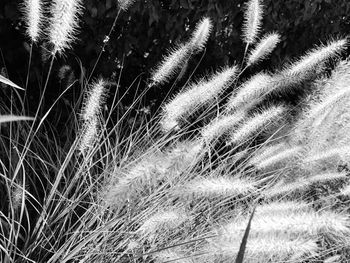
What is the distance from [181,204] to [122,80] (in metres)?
1.28

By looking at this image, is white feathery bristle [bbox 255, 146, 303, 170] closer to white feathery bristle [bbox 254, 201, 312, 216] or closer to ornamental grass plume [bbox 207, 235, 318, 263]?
white feathery bristle [bbox 254, 201, 312, 216]

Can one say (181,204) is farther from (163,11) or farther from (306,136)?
(163,11)

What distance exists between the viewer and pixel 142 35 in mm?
3365

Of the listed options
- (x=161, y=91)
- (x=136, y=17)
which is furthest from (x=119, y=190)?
(x=161, y=91)

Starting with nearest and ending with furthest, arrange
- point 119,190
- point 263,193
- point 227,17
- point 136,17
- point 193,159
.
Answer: point 119,190 → point 263,193 → point 193,159 → point 136,17 → point 227,17

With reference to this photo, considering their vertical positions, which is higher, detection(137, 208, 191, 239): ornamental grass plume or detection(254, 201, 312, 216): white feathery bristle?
detection(254, 201, 312, 216): white feathery bristle

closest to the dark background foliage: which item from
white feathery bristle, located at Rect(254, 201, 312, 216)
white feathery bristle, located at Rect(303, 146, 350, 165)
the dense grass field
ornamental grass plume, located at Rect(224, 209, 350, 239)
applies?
the dense grass field

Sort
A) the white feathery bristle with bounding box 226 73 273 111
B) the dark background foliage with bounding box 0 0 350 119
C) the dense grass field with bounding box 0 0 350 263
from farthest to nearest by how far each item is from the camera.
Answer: the dark background foliage with bounding box 0 0 350 119 → the white feathery bristle with bounding box 226 73 273 111 → the dense grass field with bounding box 0 0 350 263

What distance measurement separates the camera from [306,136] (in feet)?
9.61

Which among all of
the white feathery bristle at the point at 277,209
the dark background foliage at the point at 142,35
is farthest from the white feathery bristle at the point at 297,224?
the dark background foliage at the point at 142,35

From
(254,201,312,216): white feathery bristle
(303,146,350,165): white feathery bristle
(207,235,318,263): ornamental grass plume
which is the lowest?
(207,235,318,263): ornamental grass plume

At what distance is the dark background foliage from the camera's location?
3.14 meters

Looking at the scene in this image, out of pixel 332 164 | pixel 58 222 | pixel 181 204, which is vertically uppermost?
pixel 332 164

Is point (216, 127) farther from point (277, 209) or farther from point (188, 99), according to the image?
point (277, 209)
